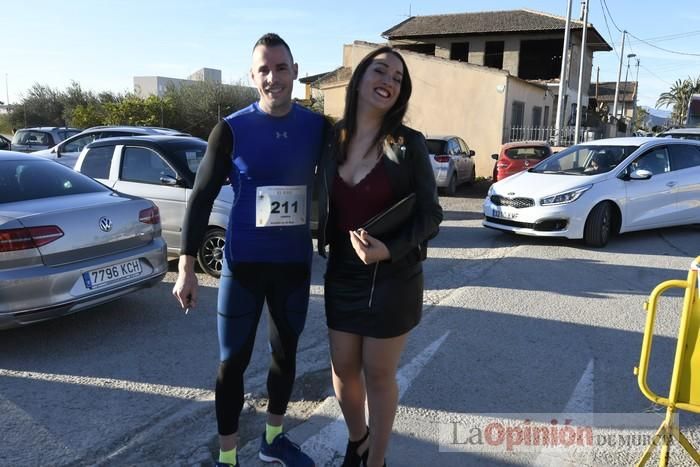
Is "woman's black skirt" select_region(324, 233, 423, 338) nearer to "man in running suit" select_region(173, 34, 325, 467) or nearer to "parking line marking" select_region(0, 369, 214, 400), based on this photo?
"man in running suit" select_region(173, 34, 325, 467)

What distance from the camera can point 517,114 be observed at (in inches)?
782

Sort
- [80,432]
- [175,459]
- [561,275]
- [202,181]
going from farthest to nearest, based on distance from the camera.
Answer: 1. [561,275]
2. [80,432]
3. [175,459]
4. [202,181]

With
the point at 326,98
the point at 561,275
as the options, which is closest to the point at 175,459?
the point at 561,275

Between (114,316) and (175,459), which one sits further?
(114,316)

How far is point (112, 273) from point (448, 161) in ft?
34.1

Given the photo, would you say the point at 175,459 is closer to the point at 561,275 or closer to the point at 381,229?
the point at 381,229

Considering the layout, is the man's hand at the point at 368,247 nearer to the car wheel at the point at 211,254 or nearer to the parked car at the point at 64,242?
the parked car at the point at 64,242

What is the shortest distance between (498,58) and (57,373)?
1173 inches

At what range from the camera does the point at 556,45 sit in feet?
98.5

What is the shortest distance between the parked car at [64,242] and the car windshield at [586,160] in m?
6.25

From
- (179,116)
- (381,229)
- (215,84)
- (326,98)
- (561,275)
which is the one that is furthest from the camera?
(215,84)

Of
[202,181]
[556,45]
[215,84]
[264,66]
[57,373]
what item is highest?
[556,45]

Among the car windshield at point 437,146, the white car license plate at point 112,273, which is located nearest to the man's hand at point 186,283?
the white car license plate at point 112,273

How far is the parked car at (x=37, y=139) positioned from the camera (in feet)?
56.3
